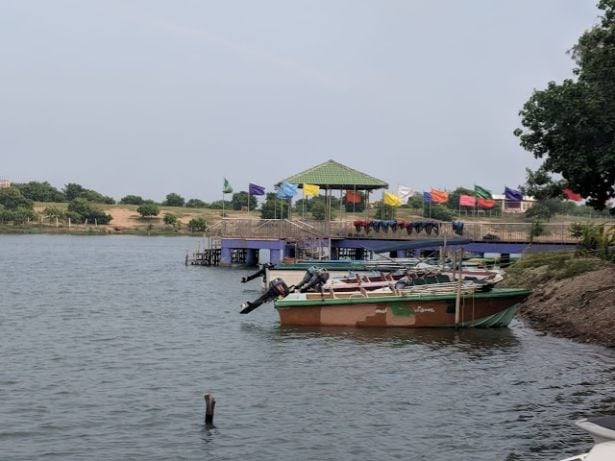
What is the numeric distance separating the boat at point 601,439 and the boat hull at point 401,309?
19.4 meters

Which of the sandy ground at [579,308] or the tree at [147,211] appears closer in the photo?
the sandy ground at [579,308]

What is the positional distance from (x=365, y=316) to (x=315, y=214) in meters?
97.7

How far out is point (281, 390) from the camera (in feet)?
69.1

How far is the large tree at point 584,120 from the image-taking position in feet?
81.8

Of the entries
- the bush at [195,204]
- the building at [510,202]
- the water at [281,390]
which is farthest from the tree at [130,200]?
the water at [281,390]

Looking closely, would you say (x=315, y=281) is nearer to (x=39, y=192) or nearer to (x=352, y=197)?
(x=352, y=197)

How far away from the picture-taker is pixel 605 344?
87.6ft

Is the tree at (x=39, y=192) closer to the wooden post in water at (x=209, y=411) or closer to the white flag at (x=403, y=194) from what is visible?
the white flag at (x=403, y=194)

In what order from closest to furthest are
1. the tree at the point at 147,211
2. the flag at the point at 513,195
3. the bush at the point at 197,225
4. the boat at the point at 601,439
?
the boat at the point at 601,439, the flag at the point at 513,195, the bush at the point at 197,225, the tree at the point at 147,211

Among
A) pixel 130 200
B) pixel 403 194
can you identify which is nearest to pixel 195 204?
pixel 130 200

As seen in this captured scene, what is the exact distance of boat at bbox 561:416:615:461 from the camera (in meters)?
10.0

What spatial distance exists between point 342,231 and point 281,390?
43.7 m

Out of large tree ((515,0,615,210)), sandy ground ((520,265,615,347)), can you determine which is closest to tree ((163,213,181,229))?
sandy ground ((520,265,615,347))

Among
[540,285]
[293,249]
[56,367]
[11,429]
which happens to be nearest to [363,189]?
[293,249]
